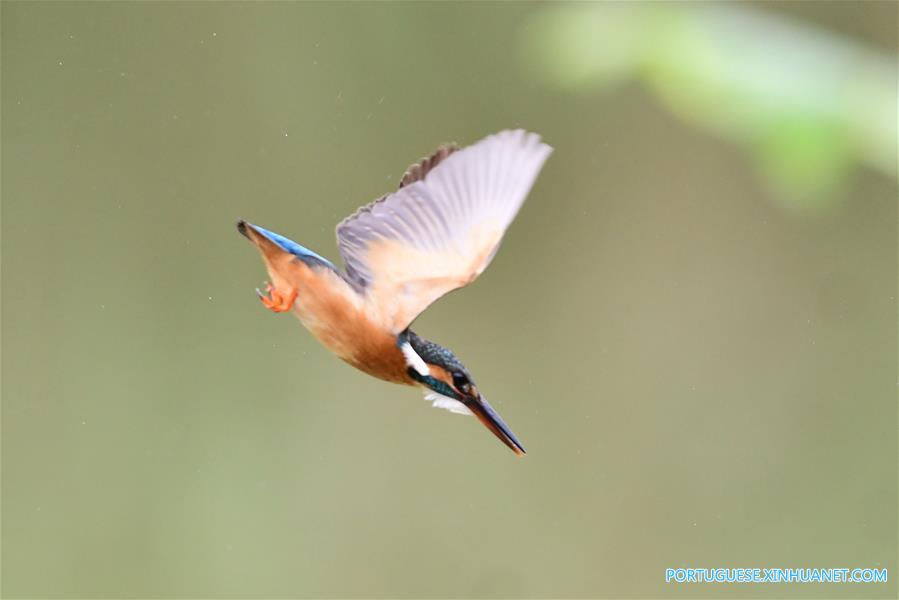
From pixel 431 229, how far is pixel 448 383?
0.13 metres

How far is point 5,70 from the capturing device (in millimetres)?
2359

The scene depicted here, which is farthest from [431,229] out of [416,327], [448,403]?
[416,327]

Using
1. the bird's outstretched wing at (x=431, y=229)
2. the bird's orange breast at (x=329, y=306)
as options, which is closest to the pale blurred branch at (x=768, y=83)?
the bird's outstretched wing at (x=431, y=229)

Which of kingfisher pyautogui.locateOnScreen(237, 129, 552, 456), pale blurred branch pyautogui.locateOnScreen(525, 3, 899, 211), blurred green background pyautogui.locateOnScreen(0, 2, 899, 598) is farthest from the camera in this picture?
blurred green background pyautogui.locateOnScreen(0, 2, 899, 598)

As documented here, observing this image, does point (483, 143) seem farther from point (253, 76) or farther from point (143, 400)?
point (143, 400)

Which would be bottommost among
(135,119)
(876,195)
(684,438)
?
(684,438)

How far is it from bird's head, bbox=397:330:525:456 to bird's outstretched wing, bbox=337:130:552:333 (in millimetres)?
49

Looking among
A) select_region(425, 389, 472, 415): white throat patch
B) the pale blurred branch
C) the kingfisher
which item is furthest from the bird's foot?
the pale blurred branch

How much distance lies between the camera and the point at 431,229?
76 cm

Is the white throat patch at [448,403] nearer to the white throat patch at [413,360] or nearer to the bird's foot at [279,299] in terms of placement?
the white throat patch at [413,360]

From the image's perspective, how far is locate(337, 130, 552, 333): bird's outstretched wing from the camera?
72 cm

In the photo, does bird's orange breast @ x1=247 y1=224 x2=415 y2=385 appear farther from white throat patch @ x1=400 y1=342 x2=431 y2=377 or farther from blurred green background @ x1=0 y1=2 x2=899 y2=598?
blurred green background @ x1=0 y1=2 x2=899 y2=598

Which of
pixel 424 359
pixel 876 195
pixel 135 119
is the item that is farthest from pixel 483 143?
pixel 876 195

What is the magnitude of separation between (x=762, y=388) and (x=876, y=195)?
53cm
